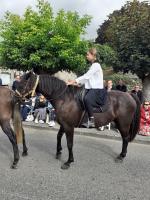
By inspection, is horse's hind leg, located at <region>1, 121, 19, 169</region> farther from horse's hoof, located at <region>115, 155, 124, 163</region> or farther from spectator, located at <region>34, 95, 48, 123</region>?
spectator, located at <region>34, 95, 48, 123</region>

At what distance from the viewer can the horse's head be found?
25.1 feet

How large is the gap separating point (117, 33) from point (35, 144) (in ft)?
23.7

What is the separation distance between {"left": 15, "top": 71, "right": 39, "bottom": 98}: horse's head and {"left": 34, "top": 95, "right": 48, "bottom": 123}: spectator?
20.5 ft

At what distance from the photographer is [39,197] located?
5.63 meters

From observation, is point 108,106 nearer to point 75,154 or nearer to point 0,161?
point 75,154

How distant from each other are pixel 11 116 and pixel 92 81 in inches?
76.1

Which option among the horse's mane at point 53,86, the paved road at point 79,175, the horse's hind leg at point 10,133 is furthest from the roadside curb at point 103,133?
the horse's hind leg at point 10,133

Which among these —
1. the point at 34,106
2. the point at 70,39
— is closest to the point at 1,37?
the point at 70,39

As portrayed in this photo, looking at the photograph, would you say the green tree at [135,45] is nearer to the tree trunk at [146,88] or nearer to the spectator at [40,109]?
the tree trunk at [146,88]

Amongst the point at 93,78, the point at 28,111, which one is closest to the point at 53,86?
the point at 93,78

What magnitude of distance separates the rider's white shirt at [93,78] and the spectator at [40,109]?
20.4 ft

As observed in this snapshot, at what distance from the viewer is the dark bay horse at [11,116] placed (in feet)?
25.1

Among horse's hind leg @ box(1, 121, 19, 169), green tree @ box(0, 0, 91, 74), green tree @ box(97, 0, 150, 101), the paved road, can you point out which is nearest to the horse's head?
horse's hind leg @ box(1, 121, 19, 169)

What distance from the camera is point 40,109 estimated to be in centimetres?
1404
